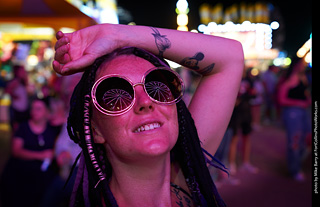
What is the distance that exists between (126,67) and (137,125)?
27cm

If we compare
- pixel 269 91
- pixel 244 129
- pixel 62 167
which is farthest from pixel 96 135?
pixel 269 91

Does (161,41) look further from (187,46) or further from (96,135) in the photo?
(96,135)

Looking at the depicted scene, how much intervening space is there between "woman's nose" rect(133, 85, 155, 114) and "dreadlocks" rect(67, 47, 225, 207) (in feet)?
0.65

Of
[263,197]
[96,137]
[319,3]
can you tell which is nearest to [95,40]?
[96,137]

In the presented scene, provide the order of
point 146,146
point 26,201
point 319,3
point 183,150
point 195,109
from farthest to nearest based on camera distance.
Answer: point 26,201 → point 319,3 → point 195,109 → point 183,150 → point 146,146

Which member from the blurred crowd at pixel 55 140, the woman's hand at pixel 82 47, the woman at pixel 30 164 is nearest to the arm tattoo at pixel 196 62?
the woman's hand at pixel 82 47

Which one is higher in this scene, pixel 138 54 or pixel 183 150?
pixel 138 54

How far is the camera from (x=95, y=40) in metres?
1.31

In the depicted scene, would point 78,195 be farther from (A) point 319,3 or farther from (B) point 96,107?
(A) point 319,3

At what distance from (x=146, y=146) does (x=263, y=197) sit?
4327 millimetres

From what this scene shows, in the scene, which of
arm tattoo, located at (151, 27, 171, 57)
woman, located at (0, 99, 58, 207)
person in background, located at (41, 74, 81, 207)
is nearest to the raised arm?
arm tattoo, located at (151, 27, 171, 57)

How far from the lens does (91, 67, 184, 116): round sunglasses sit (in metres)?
1.27

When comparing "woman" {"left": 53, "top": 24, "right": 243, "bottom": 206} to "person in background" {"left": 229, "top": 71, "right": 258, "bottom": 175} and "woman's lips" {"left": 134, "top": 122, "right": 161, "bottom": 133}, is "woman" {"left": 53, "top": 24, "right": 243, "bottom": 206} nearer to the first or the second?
"woman's lips" {"left": 134, "top": 122, "right": 161, "bottom": 133}

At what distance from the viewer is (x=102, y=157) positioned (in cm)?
144
